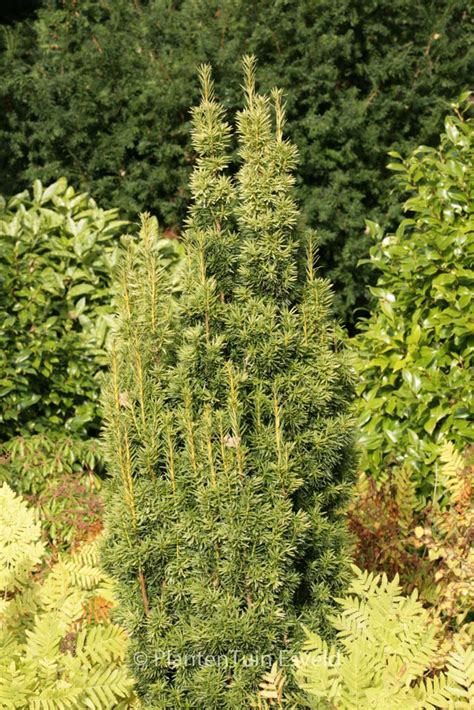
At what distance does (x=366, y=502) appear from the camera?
4.14 metres

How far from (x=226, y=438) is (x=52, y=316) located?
2.75 meters

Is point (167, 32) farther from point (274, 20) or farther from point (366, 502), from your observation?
point (366, 502)

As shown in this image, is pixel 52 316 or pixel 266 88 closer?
pixel 52 316

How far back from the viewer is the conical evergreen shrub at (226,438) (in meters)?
2.69

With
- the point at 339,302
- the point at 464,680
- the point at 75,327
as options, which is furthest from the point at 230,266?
the point at 339,302

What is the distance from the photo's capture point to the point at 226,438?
2693 millimetres

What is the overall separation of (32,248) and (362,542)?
8.91 feet

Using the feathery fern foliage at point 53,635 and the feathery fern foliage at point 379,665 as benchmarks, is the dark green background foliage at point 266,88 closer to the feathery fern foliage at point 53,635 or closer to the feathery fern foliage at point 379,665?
the feathery fern foliage at point 53,635

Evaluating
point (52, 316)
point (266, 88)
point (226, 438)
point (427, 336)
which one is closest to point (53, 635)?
point (226, 438)

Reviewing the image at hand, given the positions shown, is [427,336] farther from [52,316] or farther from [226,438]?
[52,316]

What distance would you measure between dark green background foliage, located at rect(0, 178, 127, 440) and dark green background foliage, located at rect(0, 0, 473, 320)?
723mm

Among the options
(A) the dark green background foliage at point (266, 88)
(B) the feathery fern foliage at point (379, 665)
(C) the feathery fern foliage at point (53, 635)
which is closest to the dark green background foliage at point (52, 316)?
(A) the dark green background foliage at point (266, 88)

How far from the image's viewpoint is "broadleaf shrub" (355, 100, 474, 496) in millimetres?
4117

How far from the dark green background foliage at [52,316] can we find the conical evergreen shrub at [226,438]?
218cm
